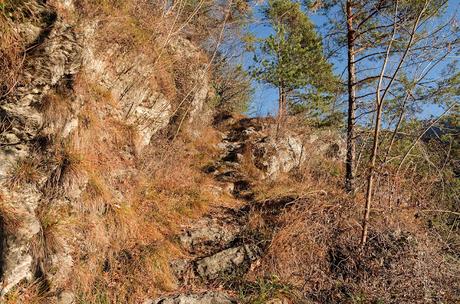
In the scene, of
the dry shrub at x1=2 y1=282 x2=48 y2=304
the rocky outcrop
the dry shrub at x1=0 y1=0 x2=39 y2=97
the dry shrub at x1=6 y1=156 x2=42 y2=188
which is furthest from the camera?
the rocky outcrop

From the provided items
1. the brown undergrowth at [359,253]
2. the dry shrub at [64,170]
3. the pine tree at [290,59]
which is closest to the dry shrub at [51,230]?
the dry shrub at [64,170]

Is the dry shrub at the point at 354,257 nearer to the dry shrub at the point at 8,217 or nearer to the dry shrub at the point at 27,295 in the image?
the dry shrub at the point at 27,295

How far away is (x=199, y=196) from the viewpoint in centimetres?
651

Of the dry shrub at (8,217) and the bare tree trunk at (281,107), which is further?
the bare tree trunk at (281,107)

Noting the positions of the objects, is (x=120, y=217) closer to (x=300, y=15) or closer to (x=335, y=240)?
(x=335, y=240)

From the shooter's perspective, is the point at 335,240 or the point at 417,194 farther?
the point at 417,194

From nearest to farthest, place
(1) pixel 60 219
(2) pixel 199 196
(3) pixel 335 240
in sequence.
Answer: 1. (1) pixel 60 219
2. (3) pixel 335 240
3. (2) pixel 199 196

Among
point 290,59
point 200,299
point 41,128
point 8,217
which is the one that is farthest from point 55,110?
point 290,59

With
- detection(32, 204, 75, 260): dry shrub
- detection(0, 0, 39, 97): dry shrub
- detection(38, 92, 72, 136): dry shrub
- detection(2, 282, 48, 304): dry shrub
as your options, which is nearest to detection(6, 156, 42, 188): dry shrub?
detection(32, 204, 75, 260): dry shrub

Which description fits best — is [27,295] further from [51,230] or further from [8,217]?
[8,217]

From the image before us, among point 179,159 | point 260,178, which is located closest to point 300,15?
point 260,178

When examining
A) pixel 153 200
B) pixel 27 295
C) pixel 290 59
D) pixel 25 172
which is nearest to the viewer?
pixel 27 295

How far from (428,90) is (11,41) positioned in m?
5.91

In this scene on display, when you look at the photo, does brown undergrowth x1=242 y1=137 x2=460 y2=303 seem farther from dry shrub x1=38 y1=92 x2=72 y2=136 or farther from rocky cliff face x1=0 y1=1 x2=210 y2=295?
dry shrub x1=38 y1=92 x2=72 y2=136
